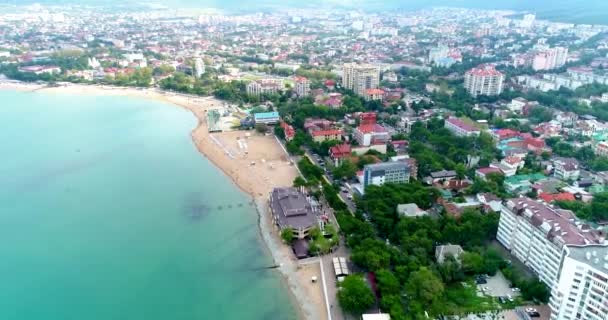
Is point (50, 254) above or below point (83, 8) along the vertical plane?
below

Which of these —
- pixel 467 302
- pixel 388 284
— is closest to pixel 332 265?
pixel 388 284

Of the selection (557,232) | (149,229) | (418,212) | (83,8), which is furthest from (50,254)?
(83,8)

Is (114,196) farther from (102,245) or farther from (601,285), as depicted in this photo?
(601,285)

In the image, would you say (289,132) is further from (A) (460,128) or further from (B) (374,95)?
(B) (374,95)

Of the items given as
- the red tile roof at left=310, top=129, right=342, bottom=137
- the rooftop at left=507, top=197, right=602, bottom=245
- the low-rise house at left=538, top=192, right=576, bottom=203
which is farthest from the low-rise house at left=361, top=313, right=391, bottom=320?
the red tile roof at left=310, top=129, right=342, bottom=137

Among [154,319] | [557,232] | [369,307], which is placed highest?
[557,232]

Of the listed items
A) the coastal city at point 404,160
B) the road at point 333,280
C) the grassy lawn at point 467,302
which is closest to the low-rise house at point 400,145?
the coastal city at point 404,160
